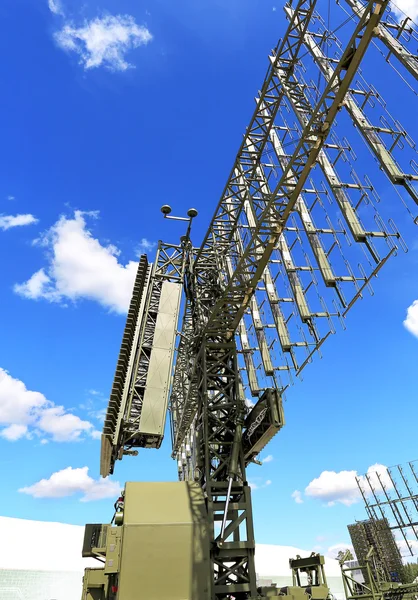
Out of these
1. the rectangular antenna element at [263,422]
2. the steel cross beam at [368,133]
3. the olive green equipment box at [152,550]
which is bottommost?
the olive green equipment box at [152,550]

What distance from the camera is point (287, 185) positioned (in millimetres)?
10930

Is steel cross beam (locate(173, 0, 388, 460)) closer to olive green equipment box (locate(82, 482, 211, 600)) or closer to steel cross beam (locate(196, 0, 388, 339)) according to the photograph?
steel cross beam (locate(196, 0, 388, 339))

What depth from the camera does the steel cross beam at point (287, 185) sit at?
874cm

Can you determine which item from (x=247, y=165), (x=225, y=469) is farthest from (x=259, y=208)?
(x=225, y=469)

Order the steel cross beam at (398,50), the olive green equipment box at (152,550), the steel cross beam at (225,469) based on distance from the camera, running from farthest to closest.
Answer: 1. the steel cross beam at (225,469)
2. the olive green equipment box at (152,550)
3. the steel cross beam at (398,50)

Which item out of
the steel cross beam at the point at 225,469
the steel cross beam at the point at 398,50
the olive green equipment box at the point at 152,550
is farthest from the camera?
the steel cross beam at the point at 225,469

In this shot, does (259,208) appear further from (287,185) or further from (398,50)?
(398,50)

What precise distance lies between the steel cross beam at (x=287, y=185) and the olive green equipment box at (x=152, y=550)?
20.4ft

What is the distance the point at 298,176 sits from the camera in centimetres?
1076

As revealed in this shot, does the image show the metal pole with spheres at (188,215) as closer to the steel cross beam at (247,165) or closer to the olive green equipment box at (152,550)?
the steel cross beam at (247,165)

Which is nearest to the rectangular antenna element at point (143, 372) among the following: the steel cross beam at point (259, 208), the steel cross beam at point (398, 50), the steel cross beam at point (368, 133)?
the steel cross beam at point (259, 208)

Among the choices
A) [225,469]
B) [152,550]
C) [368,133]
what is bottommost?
[152,550]

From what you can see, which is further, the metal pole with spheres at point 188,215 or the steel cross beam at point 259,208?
the metal pole with spheres at point 188,215

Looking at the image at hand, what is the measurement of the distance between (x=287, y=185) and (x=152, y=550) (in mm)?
9484
